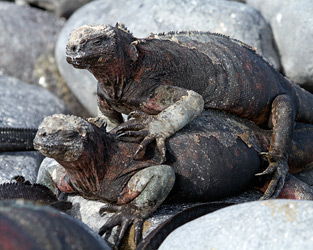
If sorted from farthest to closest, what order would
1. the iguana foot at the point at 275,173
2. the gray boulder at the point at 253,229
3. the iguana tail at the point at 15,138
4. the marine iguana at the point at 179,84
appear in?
the iguana tail at the point at 15,138
the iguana foot at the point at 275,173
the marine iguana at the point at 179,84
the gray boulder at the point at 253,229

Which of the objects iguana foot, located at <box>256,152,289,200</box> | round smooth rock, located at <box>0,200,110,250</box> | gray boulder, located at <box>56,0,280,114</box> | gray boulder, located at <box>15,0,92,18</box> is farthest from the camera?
gray boulder, located at <box>15,0,92,18</box>

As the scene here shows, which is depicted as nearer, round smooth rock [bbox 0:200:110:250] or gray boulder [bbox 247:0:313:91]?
round smooth rock [bbox 0:200:110:250]

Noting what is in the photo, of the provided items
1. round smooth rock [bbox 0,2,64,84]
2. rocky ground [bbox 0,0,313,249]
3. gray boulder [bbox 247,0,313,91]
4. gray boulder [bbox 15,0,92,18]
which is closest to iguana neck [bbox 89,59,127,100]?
rocky ground [bbox 0,0,313,249]

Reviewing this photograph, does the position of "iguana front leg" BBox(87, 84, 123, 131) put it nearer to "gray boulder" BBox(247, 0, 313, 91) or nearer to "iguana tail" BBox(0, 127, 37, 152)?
"iguana tail" BBox(0, 127, 37, 152)

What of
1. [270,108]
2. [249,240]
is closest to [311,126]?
[270,108]

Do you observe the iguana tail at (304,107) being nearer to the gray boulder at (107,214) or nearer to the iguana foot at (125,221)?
the gray boulder at (107,214)

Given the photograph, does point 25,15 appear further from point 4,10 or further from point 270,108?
point 270,108

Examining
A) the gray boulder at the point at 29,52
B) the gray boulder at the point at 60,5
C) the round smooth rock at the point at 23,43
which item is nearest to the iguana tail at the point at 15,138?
the gray boulder at the point at 29,52
